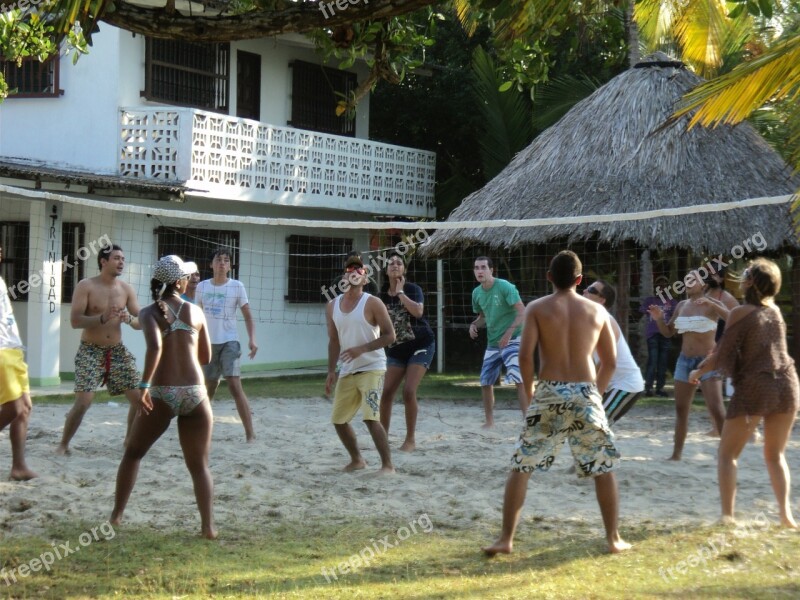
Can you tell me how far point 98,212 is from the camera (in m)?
16.1

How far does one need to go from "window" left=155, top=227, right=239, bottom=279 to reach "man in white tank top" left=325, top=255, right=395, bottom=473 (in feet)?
29.2

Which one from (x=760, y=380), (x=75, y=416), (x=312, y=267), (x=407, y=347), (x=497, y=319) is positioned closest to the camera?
(x=760, y=380)

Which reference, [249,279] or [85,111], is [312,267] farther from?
[85,111]

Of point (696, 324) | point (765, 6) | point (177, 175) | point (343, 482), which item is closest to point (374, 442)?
point (343, 482)

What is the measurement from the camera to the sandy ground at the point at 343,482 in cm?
689

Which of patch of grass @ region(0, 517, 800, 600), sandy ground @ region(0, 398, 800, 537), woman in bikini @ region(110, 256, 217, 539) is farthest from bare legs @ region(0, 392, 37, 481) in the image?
woman in bikini @ region(110, 256, 217, 539)

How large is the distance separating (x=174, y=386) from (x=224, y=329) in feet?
11.9

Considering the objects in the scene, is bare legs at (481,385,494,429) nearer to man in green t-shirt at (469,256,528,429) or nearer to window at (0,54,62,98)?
man in green t-shirt at (469,256,528,429)

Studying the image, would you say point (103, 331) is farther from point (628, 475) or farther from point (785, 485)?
point (785, 485)

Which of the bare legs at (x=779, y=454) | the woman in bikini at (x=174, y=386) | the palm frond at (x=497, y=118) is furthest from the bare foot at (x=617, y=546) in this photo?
the palm frond at (x=497, y=118)

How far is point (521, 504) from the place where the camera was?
5742 mm

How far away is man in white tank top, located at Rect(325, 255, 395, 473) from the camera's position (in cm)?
788

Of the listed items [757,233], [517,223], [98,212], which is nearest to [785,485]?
[517,223]

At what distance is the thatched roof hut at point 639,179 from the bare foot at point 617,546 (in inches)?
325
